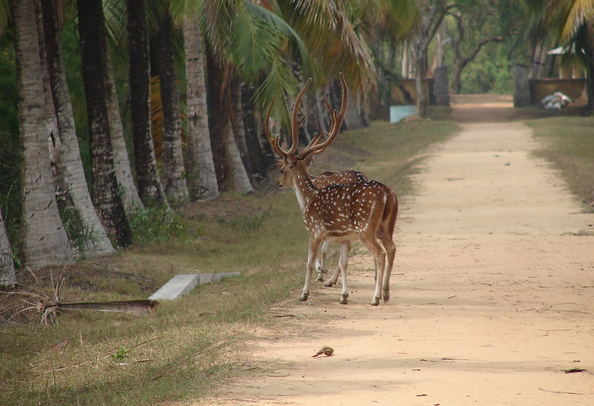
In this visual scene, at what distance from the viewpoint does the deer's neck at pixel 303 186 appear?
10.0 meters

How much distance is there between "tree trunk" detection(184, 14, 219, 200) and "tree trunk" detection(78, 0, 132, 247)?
14.0ft

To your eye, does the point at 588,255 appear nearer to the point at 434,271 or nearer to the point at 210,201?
the point at 434,271

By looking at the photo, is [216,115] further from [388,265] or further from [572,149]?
[572,149]

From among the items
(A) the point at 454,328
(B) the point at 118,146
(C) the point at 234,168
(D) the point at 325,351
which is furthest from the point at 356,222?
(C) the point at 234,168

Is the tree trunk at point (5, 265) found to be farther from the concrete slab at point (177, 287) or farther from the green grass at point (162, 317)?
the concrete slab at point (177, 287)

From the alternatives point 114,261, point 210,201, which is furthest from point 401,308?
point 210,201

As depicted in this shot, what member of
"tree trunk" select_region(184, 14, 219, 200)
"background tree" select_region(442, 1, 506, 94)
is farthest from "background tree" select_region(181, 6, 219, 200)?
"background tree" select_region(442, 1, 506, 94)

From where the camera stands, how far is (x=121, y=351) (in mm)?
7852

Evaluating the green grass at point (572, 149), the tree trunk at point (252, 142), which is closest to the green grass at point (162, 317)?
the tree trunk at point (252, 142)

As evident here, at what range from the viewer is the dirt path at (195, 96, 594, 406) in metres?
6.07

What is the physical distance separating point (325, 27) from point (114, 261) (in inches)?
245

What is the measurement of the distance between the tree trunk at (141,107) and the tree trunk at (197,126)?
7.30ft

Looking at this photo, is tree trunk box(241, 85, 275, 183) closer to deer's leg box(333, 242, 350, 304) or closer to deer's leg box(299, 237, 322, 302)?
deer's leg box(333, 242, 350, 304)

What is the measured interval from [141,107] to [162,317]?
22.5 feet
